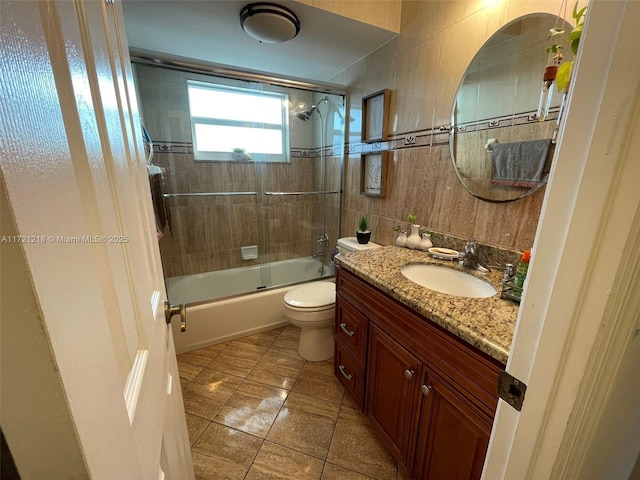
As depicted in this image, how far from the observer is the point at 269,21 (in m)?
1.45

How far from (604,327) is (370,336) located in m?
0.95

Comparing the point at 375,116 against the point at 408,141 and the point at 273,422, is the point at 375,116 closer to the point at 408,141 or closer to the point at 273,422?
the point at 408,141

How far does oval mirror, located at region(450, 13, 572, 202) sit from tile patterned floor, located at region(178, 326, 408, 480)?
1.38 m

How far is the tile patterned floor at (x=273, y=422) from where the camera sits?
1.21 meters

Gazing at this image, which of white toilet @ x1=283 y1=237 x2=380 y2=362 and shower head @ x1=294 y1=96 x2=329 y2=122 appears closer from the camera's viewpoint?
white toilet @ x1=283 y1=237 x2=380 y2=362

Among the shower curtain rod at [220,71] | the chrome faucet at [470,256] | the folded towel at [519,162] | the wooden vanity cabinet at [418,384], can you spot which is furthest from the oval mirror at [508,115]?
the shower curtain rod at [220,71]

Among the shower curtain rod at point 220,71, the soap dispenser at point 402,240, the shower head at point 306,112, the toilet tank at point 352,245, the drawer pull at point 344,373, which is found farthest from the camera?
the shower head at point 306,112

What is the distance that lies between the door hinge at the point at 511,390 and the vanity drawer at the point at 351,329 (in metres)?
0.77

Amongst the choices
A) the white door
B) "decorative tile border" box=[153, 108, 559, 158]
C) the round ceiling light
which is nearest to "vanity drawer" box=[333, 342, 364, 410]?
the white door

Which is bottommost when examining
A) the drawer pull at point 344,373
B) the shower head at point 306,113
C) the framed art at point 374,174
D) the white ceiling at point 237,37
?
the drawer pull at point 344,373

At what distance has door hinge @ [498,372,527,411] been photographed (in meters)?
0.47

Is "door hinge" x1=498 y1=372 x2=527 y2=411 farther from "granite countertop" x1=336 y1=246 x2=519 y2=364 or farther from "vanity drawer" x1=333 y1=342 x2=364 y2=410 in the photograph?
"vanity drawer" x1=333 y1=342 x2=364 y2=410

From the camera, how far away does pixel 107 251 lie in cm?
36

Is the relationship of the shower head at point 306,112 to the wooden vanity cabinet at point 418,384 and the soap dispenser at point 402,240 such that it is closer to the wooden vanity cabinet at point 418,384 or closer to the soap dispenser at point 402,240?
the soap dispenser at point 402,240
